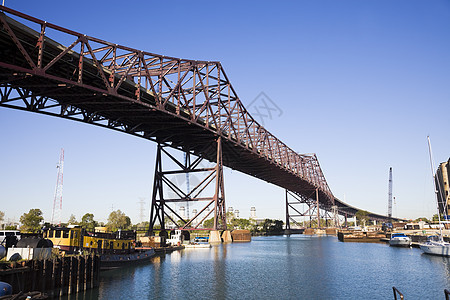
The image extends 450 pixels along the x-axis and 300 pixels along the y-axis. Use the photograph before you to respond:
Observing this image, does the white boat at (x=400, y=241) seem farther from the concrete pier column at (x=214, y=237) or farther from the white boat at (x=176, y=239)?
the white boat at (x=176, y=239)

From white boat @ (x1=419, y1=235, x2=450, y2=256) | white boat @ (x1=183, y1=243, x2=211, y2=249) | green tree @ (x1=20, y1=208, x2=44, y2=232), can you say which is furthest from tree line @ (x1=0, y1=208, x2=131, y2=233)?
white boat @ (x1=419, y1=235, x2=450, y2=256)

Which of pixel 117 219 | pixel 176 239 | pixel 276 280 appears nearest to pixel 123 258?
pixel 276 280

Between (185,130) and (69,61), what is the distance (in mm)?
25590

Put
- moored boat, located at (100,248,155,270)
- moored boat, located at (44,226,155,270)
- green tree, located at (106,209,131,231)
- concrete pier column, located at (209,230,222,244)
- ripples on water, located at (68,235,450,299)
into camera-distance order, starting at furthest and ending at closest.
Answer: green tree, located at (106,209,131,231)
concrete pier column, located at (209,230,222,244)
moored boat, located at (100,248,155,270)
moored boat, located at (44,226,155,270)
ripples on water, located at (68,235,450,299)

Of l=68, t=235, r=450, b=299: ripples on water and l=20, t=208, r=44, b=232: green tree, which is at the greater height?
l=20, t=208, r=44, b=232: green tree

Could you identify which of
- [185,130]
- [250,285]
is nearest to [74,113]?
[185,130]

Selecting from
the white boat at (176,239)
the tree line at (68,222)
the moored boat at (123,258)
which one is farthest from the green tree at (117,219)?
the moored boat at (123,258)

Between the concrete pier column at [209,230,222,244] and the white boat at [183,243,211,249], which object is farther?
the white boat at [183,243,211,249]

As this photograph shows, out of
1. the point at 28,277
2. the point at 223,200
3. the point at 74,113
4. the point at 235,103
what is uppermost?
the point at 235,103

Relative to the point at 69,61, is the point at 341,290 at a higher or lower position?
lower

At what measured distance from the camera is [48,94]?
116ft

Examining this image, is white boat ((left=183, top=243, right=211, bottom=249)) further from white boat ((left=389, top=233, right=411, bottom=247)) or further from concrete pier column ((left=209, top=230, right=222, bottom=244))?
white boat ((left=389, top=233, right=411, bottom=247))

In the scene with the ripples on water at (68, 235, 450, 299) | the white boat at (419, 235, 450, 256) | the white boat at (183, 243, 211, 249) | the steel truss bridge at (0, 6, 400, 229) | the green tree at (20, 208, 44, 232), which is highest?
the steel truss bridge at (0, 6, 400, 229)

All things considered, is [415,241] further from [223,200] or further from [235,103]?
[235,103]
